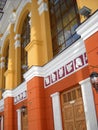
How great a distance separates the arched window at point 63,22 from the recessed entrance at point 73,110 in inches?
82.0

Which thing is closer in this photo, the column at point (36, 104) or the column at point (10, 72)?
the column at point (36, 104)

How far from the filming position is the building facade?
20.1 feet

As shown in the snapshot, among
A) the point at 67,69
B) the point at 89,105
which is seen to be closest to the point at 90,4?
the point at 67,69

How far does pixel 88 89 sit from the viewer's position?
251 inches

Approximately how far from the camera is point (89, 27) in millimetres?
5867

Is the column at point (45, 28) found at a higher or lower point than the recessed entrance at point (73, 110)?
higher

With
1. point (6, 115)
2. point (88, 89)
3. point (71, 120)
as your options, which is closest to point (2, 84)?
point (6, 115)

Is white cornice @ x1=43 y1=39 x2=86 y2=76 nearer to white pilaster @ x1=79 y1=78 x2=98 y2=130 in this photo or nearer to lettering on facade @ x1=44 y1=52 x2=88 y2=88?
lettering on facade @ x1=44 y1=52 x2=88 y2=88

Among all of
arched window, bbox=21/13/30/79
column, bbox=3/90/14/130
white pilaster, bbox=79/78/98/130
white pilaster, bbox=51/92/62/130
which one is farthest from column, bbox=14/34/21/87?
white pilaster, bbox=79/78/98/130

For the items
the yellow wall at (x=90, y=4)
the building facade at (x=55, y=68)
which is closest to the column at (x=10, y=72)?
the building facade at (x=55, y=68)

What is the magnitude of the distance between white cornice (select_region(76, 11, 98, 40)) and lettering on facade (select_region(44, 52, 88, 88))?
0.82 metres

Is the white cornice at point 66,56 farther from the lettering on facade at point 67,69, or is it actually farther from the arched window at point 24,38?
the arched window at point 24,38

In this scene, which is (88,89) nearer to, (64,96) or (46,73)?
(64,96)

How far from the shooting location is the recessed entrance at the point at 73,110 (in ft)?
22.2
